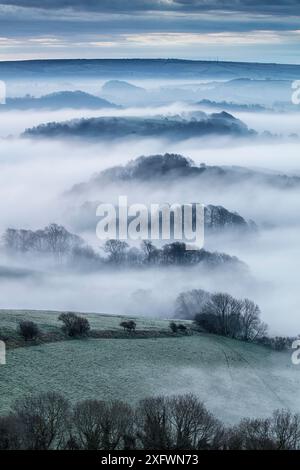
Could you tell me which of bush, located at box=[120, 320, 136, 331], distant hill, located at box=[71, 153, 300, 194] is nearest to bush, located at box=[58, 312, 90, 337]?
bush, located at box=[120, 320, 136, 331]

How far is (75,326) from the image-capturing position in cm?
4419

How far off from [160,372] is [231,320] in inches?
470

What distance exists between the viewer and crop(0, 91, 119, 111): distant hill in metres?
126

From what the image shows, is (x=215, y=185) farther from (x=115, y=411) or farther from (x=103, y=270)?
(x=115, y=411)

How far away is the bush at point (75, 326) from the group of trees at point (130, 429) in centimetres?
1312

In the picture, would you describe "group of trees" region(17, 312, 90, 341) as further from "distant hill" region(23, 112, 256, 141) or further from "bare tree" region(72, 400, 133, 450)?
"distant hill" region(23, 112, 256, 141)

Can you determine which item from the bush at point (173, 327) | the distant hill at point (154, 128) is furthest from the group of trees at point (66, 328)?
the distant hill at point (154, 128)

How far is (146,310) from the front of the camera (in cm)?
6469

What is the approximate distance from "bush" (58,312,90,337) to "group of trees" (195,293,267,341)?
26.0 feet

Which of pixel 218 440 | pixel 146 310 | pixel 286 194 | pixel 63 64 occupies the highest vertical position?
pixel 63 64

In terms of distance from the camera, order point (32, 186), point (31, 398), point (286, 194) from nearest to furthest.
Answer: point (31, 398) < point (286, 194) < point (32, 186)

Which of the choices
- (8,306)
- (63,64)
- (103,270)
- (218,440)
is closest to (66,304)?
(8,306)

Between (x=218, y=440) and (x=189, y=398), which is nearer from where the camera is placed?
(x=218, y=440)
